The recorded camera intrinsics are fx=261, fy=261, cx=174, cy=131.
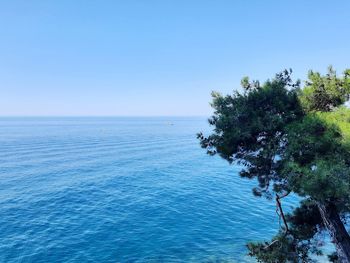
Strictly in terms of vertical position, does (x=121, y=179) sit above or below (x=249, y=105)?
below

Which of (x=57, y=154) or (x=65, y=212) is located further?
(x=57, y=154)

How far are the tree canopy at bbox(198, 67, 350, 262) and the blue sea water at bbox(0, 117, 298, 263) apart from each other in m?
12.2

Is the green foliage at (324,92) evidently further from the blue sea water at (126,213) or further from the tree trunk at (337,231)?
the blue sea water at (126,213)

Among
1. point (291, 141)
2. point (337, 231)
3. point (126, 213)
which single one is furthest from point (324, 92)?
point (126, 213)

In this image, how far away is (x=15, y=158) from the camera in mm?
66000

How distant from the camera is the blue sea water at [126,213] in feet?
82.9

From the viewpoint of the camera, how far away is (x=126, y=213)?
34.8 m

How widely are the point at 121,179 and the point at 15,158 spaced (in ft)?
110

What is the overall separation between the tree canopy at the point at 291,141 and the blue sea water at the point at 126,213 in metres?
12.2

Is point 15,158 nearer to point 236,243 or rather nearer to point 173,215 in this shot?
point 173,215

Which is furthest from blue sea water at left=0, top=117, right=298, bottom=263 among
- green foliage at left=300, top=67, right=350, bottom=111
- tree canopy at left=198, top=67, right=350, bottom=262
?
green foliage at left=300, top=67, right=350, bottom=111

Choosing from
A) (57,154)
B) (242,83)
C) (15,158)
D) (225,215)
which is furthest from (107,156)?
(242,83)

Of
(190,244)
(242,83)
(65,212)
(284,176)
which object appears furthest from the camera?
(65,212)

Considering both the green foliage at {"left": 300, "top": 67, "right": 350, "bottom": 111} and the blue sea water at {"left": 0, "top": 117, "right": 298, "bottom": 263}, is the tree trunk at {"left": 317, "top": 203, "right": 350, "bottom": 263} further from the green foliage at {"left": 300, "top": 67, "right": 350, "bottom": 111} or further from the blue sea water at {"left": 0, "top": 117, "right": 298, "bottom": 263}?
the blue sea water at {"left": 0, "top": 117, "right": 298, "bottom": 263}
